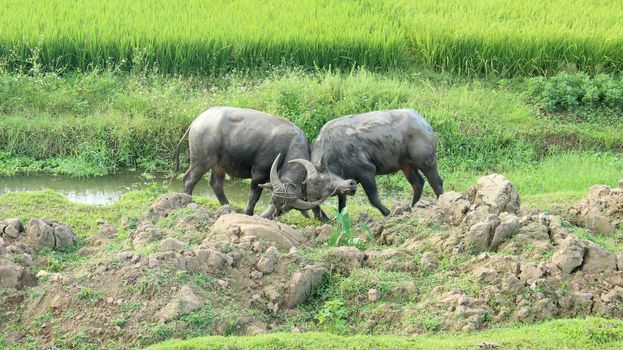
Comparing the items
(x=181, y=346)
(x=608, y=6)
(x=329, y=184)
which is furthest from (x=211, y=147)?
(x=608, y=6)

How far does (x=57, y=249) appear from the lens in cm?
825

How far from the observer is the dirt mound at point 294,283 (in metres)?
6.82

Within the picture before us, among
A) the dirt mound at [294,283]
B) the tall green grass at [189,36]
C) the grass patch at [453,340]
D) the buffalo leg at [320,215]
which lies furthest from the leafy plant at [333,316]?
the tall green grass at [189,36]

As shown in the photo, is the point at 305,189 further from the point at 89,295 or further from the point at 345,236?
the point at 89,295

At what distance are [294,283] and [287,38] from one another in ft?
26.8

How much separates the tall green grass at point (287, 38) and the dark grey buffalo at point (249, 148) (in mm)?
4483

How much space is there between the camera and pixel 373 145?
10.0m

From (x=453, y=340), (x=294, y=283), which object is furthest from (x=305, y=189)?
(x=453, y=340)

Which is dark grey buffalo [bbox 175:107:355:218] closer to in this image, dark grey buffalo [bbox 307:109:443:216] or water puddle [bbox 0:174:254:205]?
dark grey buffalo [bbox 307:109:443:216]

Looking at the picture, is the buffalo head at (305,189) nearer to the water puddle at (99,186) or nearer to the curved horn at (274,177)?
the curved horn at (274,177)

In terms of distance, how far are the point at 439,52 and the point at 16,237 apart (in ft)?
28.1

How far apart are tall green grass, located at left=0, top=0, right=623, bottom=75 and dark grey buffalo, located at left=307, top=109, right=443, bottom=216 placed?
4897 mm

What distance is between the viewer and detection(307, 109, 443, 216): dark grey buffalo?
991 centimetres

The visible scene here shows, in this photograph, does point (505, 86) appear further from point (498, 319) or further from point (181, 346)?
point (181, 346)
